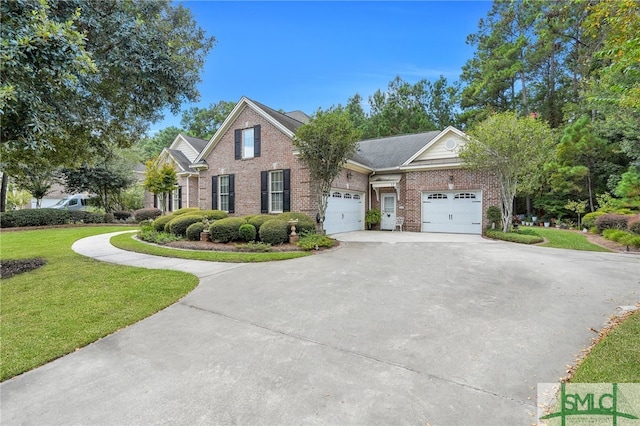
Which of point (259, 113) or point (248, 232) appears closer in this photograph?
point (248, 232)

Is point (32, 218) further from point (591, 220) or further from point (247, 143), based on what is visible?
point (591, 220)

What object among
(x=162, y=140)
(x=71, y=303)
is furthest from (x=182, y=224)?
(x=162, y=140)

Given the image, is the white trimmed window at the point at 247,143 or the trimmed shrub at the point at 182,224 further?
the white trimmed window at the point at 247,143

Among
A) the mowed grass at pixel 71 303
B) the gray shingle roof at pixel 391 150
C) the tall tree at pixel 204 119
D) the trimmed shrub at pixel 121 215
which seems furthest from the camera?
the tall tree at pixel 204 119

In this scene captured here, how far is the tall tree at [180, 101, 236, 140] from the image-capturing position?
39.0m

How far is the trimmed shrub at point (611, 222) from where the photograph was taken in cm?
1193

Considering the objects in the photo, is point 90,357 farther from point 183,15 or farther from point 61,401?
point 183,15

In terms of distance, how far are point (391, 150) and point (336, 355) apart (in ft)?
54.9

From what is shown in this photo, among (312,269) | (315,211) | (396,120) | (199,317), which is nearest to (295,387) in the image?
(199,317)

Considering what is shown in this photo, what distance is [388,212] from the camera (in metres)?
16.7

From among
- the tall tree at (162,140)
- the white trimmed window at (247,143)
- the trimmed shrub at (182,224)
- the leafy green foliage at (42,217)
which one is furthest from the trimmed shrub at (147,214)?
the tall tree at (162,140)

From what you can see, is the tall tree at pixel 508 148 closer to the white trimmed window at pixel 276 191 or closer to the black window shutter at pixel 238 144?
the white trimmed window at pixel 276 191

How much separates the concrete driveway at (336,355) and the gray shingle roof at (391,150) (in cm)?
1159

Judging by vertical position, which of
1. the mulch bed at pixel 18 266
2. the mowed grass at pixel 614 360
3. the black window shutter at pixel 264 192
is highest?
the black window shutter at pixel 264 192
